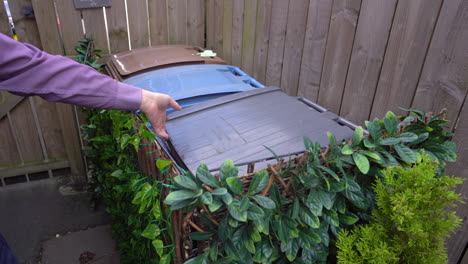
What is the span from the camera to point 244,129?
155 cm

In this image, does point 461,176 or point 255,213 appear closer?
point 255,213

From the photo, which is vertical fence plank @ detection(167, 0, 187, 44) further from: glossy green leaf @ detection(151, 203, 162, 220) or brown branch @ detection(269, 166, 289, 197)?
brown branch @ detection(269, 166, 289, 197)

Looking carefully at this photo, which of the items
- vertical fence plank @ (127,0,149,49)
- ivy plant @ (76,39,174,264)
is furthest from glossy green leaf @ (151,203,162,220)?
vertical fence plank @ (127,0,149,49)

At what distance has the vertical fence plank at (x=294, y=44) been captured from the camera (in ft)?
7.52

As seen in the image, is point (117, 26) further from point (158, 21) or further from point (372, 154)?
point (372, 154)

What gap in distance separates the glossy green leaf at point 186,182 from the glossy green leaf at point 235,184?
0.35 feet

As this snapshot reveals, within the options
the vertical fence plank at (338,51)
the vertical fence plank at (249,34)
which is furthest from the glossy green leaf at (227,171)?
the vertical fence plank at (249,34)

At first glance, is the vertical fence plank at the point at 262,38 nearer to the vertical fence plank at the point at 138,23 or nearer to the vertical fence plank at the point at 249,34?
the vertical fence plank at the point at 249,34

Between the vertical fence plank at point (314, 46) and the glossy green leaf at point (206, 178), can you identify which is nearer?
the glossy green leaf at point (206, 178)

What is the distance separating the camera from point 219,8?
3.38 metres

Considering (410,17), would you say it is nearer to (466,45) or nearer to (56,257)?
(466,45)

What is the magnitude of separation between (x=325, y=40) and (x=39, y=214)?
3534mm

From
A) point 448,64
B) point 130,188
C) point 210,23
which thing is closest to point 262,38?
point 210,23

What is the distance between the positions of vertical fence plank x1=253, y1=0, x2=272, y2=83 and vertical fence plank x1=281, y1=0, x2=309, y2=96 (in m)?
0.29
